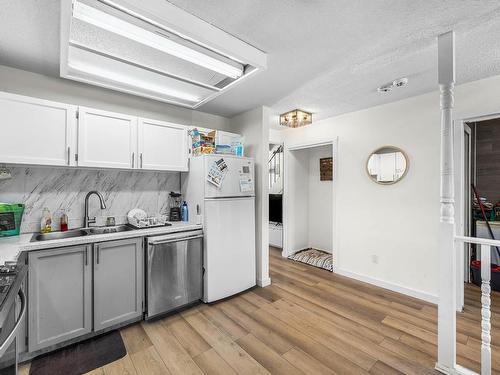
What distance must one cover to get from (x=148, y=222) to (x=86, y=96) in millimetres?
1459

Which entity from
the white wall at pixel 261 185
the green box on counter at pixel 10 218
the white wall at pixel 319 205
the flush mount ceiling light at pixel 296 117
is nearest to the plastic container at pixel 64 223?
the green box on counter at pixel 10 218

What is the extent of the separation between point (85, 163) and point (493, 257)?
17.0 ft

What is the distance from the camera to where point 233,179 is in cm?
284

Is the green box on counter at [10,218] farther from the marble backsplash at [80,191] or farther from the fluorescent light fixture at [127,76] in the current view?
the fluorescent light fixture at [127,76]

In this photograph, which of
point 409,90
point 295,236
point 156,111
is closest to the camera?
point 409,90

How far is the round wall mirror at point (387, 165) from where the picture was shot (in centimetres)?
299

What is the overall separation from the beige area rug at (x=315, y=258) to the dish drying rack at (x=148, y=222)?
2590 millimetres

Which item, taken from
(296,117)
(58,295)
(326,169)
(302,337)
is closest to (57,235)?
(58,295)

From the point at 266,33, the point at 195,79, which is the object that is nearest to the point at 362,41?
the point at 266,33

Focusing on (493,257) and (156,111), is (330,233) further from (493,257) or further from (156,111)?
(156,111)

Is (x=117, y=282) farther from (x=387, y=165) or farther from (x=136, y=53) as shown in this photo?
(x=387, y=165)

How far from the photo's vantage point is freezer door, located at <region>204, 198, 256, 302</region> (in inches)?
105

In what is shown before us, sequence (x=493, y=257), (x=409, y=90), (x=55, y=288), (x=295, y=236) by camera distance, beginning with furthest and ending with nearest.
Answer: (x=295, y=236)
(x=493, y=257)
(x=409, y=90)
(x=55, y=288)

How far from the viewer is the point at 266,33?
175cm
